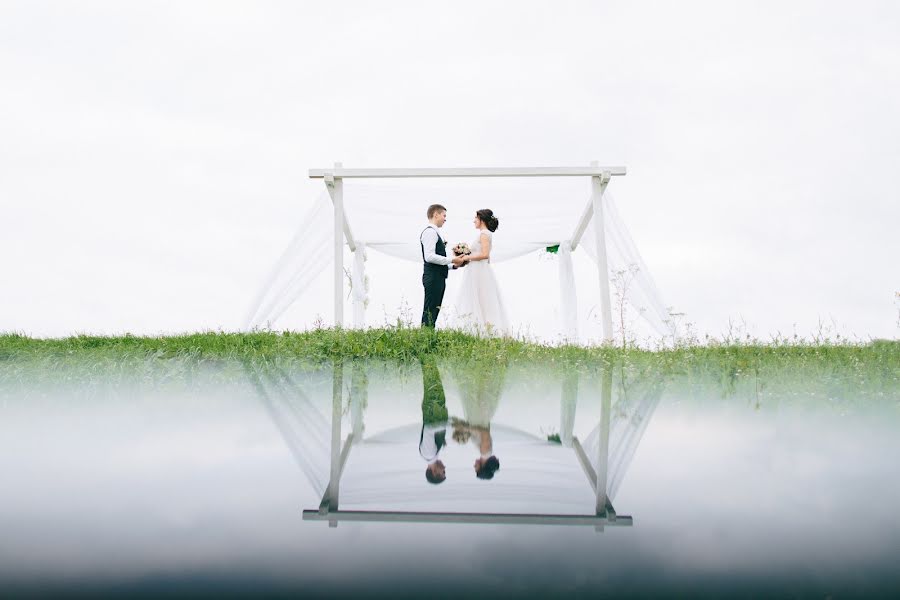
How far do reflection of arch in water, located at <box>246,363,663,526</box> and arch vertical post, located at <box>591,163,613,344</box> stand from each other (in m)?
3.76

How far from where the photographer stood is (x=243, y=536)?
61.4 inches

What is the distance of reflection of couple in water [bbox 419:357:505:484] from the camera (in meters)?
2.22

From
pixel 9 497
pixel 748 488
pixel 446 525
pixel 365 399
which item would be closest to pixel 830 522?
pixel 748 488

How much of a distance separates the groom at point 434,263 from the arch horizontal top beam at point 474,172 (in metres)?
0.93

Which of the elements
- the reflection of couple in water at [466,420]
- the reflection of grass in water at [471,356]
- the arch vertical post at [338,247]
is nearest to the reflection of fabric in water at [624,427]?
the reflection of couple in water at [466,420]

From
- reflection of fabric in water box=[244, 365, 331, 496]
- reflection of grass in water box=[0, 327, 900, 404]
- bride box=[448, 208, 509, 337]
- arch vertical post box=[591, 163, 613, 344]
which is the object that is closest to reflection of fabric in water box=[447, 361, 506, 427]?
reflection of grass in water box=[0, 327, 900, 404]

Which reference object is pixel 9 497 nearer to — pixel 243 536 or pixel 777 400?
pixel 243 536

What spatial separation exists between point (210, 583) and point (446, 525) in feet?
1.76

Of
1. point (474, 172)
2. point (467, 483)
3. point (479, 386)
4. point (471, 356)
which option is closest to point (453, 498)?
point (467, 483)

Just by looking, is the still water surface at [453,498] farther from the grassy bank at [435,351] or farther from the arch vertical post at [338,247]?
the arch vertical post at [338,247]

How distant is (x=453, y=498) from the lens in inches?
72.8

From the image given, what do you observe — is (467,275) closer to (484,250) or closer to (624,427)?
(484,250)

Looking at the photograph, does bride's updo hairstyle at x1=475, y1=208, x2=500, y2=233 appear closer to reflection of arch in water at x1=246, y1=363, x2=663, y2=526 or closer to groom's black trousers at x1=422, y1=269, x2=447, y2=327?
groom's black trousers at x1=422, y1=269, x2=447, y2=327

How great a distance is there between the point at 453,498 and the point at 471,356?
464 centimetres
